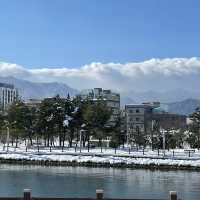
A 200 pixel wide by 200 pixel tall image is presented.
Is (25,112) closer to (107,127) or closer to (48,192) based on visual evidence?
(107,127)

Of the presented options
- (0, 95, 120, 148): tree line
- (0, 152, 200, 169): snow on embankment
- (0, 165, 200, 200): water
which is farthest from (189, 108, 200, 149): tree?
(0, 165, 200, 200): water

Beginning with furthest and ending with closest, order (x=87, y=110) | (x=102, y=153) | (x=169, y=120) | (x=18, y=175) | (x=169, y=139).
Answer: (x=169, y=120) → (x=169, y=139) → (x=87, y=110) → (x=102, y=153) → (x=18, y=175)

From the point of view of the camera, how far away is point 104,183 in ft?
132

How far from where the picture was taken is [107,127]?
79312 millimetres

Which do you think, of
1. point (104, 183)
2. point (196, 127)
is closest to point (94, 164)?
point (104, 183)

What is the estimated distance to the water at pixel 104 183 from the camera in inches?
1341

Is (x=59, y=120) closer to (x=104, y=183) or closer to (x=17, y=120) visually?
(x=17, y=120)

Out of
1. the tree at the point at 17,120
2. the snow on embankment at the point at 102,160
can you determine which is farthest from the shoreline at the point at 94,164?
the tree at the point at 17,120

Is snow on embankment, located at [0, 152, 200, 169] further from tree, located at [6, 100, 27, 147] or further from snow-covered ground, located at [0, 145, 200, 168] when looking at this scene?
tree, located at [6, 100, 27, 147]

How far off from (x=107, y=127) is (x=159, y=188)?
139 feet

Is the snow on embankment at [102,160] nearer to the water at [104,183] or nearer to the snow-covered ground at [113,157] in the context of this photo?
the snow-covered ground at [113,157]

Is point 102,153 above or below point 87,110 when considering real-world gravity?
below

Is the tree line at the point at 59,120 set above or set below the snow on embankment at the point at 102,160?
above

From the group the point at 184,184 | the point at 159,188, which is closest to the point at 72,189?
the point at 159,188
